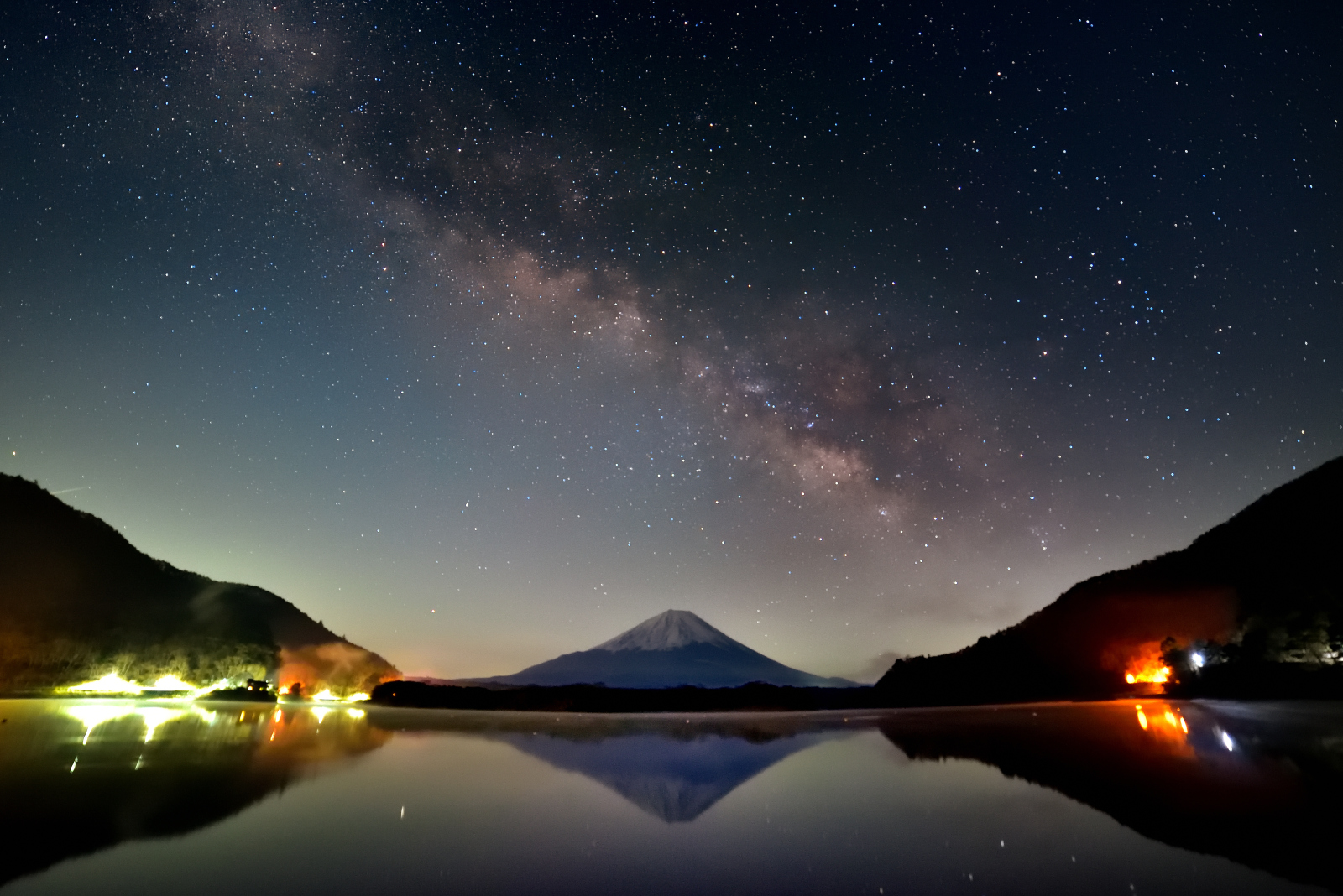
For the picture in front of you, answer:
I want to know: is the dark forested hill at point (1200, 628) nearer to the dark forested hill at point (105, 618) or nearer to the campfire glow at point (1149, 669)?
the campfire glow at point (1149, 669)

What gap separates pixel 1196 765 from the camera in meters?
9.20

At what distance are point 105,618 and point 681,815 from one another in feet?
258

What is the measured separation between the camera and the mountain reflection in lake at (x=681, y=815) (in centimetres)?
474

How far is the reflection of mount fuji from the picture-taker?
7898 millimetres

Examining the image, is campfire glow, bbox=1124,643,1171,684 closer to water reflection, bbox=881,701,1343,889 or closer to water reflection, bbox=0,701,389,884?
water reflection, bbox=881,701,1343,889

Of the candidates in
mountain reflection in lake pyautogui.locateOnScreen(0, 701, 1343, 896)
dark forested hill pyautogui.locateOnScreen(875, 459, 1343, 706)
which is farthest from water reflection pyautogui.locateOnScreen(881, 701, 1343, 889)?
dark forested hill pyautogui.locateOnScreen(875, 459, 1343, 706)

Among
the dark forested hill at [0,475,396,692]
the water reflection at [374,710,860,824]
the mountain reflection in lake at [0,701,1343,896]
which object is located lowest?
the water reflection at [374,710,860,824]

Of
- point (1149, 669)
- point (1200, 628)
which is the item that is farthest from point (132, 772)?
point (1200, 628)

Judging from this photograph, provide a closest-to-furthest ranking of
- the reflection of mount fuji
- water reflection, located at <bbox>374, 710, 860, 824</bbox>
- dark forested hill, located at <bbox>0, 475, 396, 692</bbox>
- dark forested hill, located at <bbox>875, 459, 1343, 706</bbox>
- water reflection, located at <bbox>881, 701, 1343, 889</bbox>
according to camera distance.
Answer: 1. water reflection, located at <bbox>881, 701, 1343, 889</bbox>
2. the reflection of mount fuji
3. water reflection, located at <bbox>374, 710, 860, 824</bbox>
4. dark forested hill, located at <bbox>875, 459, 1343, 706</bbox>
5. dark forested hill, located at <bbox>0, 475, 396, 692</bbox>

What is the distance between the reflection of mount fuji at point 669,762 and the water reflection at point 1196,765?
3032 mm

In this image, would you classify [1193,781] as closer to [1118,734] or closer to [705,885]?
[1118,734]

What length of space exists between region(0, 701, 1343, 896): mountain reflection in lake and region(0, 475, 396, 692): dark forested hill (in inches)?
1936

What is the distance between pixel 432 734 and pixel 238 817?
10188mm

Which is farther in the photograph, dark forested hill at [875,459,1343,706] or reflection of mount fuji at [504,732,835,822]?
dark forested hill at [875,459,1343,706]
